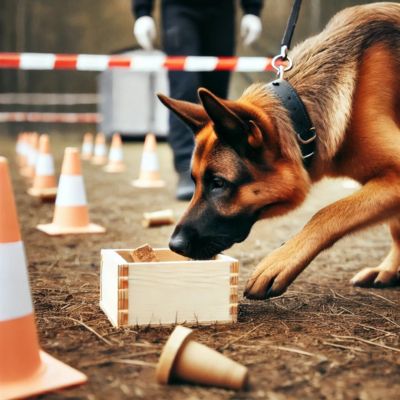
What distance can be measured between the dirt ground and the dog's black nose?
0.36 m

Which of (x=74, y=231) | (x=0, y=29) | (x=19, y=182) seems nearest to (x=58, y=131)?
(x=0, y=29)

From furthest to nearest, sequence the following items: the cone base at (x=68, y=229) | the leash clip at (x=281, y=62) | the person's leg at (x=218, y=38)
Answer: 1. the person's leg at (x=218, y=38)
2. the cone base at (x=68, y=229)
3. the leash clip at (x=281, y=62)

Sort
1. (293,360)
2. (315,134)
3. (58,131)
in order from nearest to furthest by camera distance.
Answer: (293,360)
(315,134)
(58,131)

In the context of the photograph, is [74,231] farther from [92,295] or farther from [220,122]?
[220,122]

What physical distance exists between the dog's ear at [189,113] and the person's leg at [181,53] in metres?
3.16

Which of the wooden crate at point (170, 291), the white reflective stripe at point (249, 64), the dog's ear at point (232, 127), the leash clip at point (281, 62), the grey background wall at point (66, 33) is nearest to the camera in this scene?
the wooden crate at point (170, 291)

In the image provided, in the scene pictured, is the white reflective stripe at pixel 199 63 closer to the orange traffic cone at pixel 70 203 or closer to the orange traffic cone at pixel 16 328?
the orange traffic cone at pixel 70 203

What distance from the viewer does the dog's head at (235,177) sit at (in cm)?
273

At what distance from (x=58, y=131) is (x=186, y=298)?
19717mm

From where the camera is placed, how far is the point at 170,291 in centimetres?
253

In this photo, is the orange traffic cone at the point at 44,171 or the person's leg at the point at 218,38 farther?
the orange traffic cone at the point at 44,171

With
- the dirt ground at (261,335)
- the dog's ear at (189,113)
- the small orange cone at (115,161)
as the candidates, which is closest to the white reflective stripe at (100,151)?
the small orange cone at (115,161)

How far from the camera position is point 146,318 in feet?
8.23

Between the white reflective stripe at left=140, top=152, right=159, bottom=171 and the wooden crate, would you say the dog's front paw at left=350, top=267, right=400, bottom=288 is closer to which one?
the wooden crate
